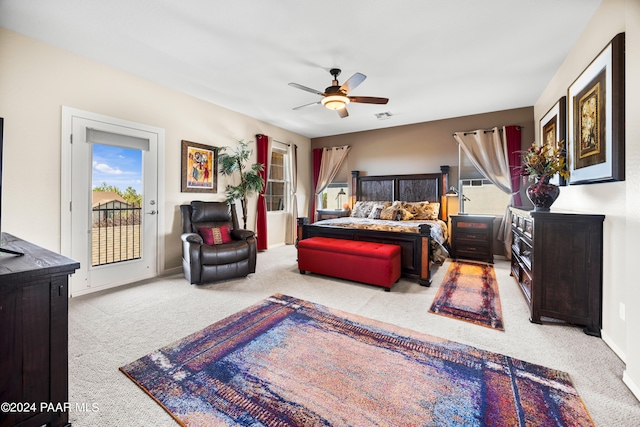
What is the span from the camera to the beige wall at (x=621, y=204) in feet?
5.40

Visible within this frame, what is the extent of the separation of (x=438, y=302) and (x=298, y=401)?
2.06 metres

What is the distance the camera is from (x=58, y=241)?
3.03 meters

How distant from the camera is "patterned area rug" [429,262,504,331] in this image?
8.60 ft

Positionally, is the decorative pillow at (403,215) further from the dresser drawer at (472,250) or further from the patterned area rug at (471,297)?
the patterned area rug at (471,297)

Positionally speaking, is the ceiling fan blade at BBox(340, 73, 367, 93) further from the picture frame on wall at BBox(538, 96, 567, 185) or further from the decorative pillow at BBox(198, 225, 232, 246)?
the decorative pillow at BBox(198, 225, 232, 246)

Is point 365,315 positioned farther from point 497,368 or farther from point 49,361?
point 49,361

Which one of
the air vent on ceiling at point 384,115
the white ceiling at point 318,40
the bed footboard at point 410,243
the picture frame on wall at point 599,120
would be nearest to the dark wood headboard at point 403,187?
the air vent on ceiling at point 384,115

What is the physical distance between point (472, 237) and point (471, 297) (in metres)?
2.03

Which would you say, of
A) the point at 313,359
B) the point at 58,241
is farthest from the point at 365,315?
the point at 58,241

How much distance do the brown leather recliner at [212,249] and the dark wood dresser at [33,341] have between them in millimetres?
2169

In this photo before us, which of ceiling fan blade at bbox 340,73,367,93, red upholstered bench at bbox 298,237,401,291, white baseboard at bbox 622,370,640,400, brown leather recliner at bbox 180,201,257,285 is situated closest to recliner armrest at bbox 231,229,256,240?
brown leather recliner at bbox 180,201,257,285

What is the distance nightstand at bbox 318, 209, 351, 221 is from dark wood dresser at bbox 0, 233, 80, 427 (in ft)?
17.3

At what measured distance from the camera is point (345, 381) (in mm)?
1702

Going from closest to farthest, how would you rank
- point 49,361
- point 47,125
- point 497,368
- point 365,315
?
point 49,361 → point 497,368 → point 365,315 → point 47,125
